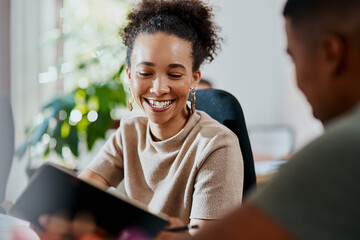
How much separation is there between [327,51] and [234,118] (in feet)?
2.54

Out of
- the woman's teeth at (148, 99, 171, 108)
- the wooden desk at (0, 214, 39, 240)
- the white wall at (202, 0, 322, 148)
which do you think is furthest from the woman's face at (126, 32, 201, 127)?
the white wall at (202, 0, 322, 148)

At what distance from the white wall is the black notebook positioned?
162 inches

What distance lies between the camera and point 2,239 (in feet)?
3.23

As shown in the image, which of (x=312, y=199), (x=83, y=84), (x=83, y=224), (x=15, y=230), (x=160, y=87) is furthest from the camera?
(x=83, y=84)

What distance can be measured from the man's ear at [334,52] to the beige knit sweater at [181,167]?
0.62 meters

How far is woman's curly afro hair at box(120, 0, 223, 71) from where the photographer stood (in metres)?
1.30

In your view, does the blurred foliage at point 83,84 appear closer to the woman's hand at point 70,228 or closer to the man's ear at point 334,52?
the woman's hand at point 70,228

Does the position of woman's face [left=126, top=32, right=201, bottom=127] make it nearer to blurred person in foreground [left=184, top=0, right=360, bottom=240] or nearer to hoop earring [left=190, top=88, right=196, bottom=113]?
hoop earring [left=190, top=88, right=196, bottom=113]

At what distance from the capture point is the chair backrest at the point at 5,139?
83.9 inches

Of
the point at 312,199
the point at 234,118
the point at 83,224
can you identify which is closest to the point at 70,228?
the point at 83,224

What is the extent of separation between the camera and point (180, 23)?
4.31ft

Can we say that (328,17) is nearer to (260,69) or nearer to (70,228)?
(70,228)

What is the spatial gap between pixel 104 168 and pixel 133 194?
0.56 ft

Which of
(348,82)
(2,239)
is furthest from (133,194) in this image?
(348,82)
